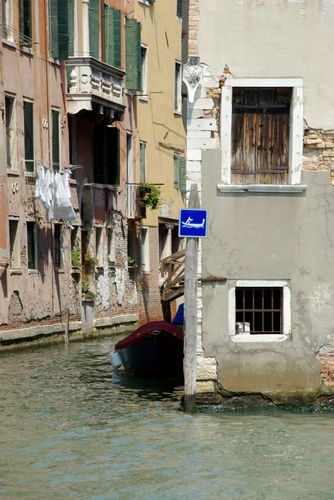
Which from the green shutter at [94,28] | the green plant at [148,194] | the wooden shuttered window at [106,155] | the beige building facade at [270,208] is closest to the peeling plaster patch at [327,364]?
the beige building facade at [270,208]

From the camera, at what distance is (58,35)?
24.3m

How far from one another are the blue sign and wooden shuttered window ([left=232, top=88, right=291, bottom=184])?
639mm

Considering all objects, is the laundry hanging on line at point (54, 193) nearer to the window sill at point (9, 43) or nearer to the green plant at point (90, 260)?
the window sill at point (9, 43)

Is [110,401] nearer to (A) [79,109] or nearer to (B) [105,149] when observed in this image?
(A) [79,109]

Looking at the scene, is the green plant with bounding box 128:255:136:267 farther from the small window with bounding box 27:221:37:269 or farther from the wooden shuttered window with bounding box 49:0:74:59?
the wooden shuttered window with bounding box 49:0:74:59

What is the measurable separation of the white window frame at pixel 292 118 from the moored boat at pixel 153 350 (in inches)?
191

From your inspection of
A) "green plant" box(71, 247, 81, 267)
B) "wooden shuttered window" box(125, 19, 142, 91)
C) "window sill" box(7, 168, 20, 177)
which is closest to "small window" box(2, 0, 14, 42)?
"window sill" box(7, 168, 20, 177)

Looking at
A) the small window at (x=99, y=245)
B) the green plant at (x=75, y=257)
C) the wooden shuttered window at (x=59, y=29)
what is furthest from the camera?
the small window at (x=99, y=245)

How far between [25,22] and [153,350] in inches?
315

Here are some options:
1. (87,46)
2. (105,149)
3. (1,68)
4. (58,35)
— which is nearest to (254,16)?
(1,68)

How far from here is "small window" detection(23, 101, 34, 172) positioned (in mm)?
23438

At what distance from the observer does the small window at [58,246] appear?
82.6 ft

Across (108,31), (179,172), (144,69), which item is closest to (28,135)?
(108,31)

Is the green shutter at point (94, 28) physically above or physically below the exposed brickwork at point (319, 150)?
above
